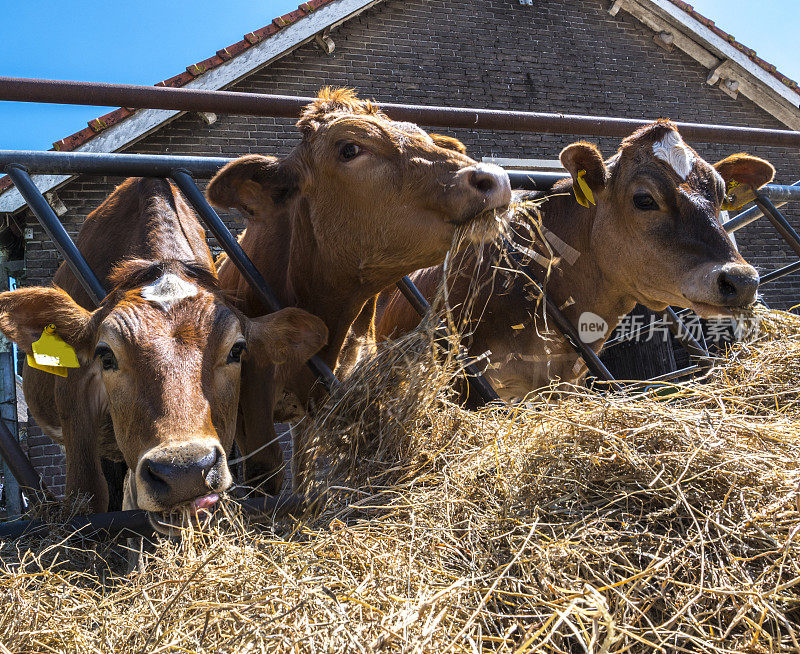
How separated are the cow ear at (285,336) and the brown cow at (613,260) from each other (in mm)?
992

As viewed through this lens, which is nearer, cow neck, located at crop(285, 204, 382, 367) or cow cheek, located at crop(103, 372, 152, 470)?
cow cheek, located at crop(103, 372, 152, 470)

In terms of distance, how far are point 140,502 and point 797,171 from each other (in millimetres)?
13785

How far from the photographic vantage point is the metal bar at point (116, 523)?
201 cm

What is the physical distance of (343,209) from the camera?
275 centimetres

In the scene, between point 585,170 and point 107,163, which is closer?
point 107,163

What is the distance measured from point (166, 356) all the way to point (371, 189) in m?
0.99

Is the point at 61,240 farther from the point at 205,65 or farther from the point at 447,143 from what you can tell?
the point at 205,65

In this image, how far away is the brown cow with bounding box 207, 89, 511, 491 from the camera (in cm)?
255

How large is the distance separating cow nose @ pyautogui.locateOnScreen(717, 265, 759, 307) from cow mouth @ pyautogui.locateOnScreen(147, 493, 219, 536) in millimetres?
2508

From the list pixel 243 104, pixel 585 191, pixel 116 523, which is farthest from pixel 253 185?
pixel 585 191

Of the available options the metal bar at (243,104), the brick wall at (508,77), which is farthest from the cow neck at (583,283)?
the brick wall at (508,77)

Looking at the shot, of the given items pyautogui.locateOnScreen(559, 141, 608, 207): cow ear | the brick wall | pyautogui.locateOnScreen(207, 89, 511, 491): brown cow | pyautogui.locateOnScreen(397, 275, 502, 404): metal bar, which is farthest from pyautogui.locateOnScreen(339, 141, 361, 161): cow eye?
the brick wall

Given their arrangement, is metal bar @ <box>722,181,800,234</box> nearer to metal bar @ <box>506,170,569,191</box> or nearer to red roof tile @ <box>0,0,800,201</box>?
metal bar @ <box>506,170,569,191</box>

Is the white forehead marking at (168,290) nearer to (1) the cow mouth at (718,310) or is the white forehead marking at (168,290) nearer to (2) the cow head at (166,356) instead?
(2) the cow head at (166,356)
